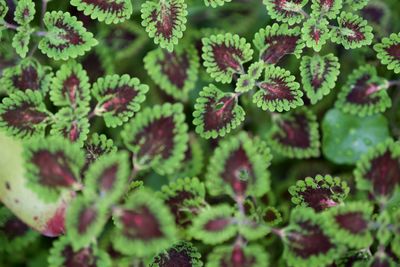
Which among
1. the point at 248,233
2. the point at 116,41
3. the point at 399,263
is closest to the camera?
the point at 248,233

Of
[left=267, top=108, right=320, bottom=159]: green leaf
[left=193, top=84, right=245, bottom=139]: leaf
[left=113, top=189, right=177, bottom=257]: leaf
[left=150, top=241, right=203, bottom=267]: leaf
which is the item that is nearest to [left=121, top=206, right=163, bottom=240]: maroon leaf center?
[left=113, top=189, right=177, bottom=257]: leaf

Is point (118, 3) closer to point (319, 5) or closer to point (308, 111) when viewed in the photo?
point (319, 5)

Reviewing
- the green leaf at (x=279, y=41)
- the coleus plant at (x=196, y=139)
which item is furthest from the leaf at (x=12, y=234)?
the green leaf at (x=279, y=41)

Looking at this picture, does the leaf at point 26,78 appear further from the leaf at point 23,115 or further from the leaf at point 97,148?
the leaf at point 97,148

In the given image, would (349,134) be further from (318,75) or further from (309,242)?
(309,242)

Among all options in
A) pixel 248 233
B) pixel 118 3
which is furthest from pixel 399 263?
pixel 118 3

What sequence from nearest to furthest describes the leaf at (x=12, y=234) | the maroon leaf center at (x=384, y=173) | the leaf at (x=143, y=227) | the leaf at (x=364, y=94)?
the leaf at (x=143, y=227), the maroon leaf center at (x=384, y=173), the leaf at (x=364, y=94), the leaf at (x=12, y=234)

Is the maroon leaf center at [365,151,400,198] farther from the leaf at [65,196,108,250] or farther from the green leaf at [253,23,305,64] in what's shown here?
the leaf at [65,196,108,250]
